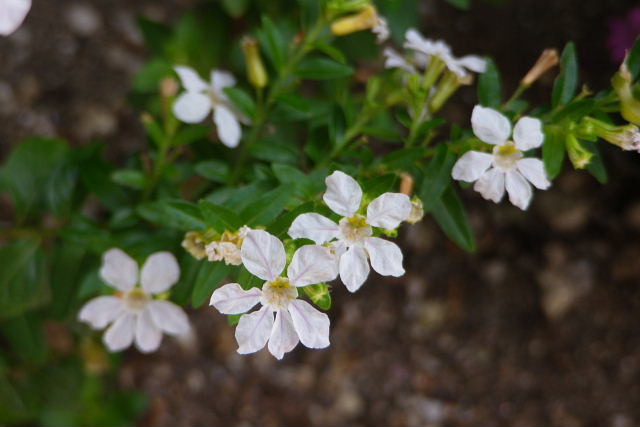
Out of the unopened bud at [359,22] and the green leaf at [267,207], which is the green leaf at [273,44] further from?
the green leaf at [267,207]

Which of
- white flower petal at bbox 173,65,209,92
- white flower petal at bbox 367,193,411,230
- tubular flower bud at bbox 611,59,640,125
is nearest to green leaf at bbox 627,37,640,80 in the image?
tubular flower bud at bbox 611,59,640,125

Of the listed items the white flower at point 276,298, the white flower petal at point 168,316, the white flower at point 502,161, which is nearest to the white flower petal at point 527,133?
the white flower at point 502,161

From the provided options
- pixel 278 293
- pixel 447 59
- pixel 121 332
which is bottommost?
pixel 121 332

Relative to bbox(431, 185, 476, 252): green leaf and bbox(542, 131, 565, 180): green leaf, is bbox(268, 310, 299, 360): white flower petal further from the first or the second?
bbox(542, 131, 565, 180): green leaf

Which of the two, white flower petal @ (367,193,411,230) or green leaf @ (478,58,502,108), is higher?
green leaf @ (478,58,502,108)

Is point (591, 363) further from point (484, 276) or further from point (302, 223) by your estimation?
point (302, 223)

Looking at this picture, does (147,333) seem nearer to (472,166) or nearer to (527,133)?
(472,166)

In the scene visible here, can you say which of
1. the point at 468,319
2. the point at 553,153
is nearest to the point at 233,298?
the point at 553,153
